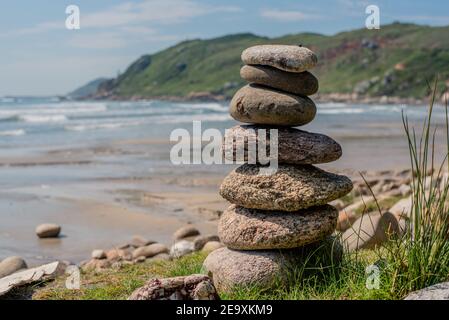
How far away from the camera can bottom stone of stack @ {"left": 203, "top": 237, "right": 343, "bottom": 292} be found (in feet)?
26.9

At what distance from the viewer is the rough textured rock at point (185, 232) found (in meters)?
14.8

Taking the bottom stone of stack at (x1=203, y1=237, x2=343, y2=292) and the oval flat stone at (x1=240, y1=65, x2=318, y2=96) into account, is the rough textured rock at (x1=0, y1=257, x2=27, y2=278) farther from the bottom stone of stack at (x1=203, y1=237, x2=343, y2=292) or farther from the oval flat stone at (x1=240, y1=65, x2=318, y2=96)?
the oval flat stone at (x1=240, y1=65, x2=318, y2=96)

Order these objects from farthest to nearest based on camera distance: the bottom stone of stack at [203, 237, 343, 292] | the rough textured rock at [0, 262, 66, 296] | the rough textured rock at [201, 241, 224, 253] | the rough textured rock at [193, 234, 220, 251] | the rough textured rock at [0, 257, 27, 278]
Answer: the rough textured rock at [193, 234, 220, 251] < the rough textured rock at [201, 241, 224, 253] < the rough textured rock at [0, 257, 27, 278] < the rough textured rock at [0, 262, 66, 296] < the bottom stone of stack at [203, 237, 343, 292]

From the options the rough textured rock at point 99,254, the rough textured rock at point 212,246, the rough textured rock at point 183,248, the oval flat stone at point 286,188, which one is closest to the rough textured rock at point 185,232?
the rough textured rock at point 183,248

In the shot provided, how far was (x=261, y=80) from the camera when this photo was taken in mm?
8562

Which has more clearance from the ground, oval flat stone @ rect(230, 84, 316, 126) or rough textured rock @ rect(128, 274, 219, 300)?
oval flat stone @ rect(230, 84, 316, 126)

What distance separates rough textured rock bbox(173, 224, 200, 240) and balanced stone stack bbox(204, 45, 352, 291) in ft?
20.2

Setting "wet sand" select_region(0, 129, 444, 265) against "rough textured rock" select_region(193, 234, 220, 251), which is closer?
"rough textured rock" select_region(193, 234, 220, 251)

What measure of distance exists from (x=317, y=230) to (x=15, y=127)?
44.8 m

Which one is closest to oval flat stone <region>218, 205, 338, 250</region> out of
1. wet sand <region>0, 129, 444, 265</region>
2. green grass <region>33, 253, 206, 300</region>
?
green grass <region>33, 253, 206, 300</region>

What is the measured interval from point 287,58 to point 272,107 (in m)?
0.62

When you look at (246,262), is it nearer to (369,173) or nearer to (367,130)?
(369,173)

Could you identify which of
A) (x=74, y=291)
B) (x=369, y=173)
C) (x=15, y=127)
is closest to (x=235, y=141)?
(x=74, y=291)

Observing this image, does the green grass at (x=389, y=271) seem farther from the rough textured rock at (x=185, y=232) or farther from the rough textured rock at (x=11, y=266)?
the rough textured rock at (x=185, y=232)
